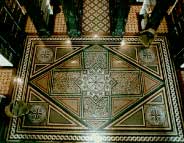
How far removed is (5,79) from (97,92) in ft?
4.34

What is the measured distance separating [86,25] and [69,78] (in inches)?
37.5

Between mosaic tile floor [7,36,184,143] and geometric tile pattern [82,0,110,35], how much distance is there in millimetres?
178

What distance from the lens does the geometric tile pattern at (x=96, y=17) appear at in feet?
11.6

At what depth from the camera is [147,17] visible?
10.8 ft

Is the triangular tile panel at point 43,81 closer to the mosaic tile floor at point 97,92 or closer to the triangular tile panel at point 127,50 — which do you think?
the mosaic tile floor at point 97,92

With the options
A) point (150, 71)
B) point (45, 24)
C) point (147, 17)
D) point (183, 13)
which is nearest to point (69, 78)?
point (45, 24)

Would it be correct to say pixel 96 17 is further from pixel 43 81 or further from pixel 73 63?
pixel 43 81

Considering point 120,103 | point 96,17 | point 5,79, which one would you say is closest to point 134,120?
point 120,103

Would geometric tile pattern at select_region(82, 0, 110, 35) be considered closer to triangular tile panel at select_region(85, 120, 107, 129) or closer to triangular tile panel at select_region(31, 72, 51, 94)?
triangular tile panel at select_region(31, 72, 51, 94)

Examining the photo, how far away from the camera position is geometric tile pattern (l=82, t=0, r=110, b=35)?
11.6 feet

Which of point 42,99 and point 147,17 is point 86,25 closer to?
point 147,17

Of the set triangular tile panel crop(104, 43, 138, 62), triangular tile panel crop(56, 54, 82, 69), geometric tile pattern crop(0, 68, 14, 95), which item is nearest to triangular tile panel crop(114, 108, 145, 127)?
triangular tile panel crop(104, 43, 138, 62)

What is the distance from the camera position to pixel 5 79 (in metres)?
3.20

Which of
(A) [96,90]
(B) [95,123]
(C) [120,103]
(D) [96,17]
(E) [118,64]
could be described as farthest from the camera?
(D) [96,17]
